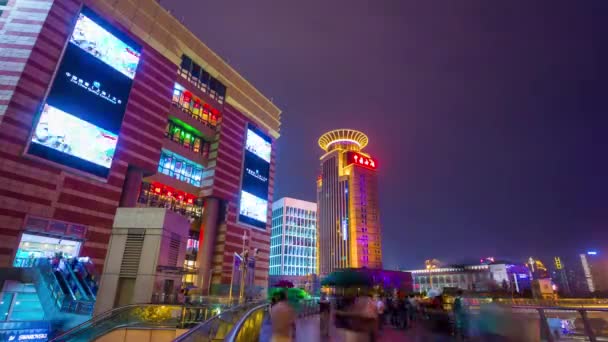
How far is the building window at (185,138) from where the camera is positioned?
33.3 metres

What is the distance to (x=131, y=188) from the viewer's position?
2620 centimetres

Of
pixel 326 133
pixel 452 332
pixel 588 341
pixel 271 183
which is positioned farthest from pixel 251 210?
pixel 326 133

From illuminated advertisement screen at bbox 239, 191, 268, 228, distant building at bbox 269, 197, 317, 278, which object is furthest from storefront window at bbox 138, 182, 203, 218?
distant building at bbox 269, 197, 317, 278

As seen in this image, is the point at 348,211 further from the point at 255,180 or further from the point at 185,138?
the point at 185,138

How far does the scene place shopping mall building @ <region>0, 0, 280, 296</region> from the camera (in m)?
19.9

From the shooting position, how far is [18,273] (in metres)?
17.2

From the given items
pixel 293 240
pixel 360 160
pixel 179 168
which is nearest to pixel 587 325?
pixel 179 168

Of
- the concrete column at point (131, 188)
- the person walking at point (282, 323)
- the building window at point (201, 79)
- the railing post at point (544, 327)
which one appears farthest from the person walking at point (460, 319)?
the building window at point (201, 79)

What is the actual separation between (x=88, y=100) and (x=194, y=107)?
13212 mm

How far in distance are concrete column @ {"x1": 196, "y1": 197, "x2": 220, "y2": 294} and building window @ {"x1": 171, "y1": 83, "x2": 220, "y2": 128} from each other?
31.8 ft

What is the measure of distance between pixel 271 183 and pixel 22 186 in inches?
1067

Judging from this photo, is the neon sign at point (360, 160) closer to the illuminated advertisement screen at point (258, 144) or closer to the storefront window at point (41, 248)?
the illuminated advertisement screen at point (258, 144)

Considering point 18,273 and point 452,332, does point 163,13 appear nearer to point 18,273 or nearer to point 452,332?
point 18,273

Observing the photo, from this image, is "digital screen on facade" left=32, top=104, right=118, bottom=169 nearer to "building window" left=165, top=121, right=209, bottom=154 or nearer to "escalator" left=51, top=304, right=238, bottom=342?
"building window" left=165, top=121, right=209, bottom=154
